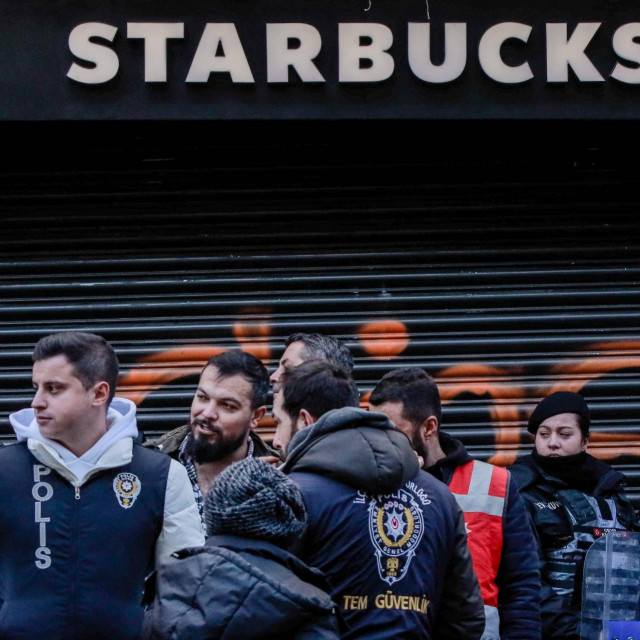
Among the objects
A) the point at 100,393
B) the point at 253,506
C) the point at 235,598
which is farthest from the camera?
the point at 100,393

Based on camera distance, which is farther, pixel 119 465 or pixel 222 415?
pixel 222 415

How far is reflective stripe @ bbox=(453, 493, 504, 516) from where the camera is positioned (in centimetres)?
435

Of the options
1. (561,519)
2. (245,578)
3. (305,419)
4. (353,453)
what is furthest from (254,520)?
(561,519)

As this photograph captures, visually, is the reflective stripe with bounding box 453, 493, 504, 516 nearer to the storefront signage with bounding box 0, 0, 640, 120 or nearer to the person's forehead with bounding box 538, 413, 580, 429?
the person's forehead with bounding box 538, 413, 580, 429

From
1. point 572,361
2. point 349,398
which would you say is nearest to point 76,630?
point 349,398

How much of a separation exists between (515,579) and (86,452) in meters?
1.81

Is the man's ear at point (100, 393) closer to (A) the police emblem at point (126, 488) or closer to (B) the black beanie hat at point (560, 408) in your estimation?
(A) the police emblem at point (126, 488)

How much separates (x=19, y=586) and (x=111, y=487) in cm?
44

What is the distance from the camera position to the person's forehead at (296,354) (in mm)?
5277

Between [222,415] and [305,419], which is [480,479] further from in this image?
[305,419]

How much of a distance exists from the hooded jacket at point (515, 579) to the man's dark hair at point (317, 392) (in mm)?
1191

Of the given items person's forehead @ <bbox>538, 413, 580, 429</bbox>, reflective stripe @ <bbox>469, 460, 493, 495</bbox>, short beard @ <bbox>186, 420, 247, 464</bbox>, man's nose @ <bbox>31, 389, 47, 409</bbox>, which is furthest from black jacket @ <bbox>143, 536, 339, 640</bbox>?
person's forehead @ <bbox>538, 413, 580, 429</bbox>

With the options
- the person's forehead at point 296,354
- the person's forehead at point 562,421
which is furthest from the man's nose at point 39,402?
the person's forehead at point 562,421

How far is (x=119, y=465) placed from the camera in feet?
12.3
